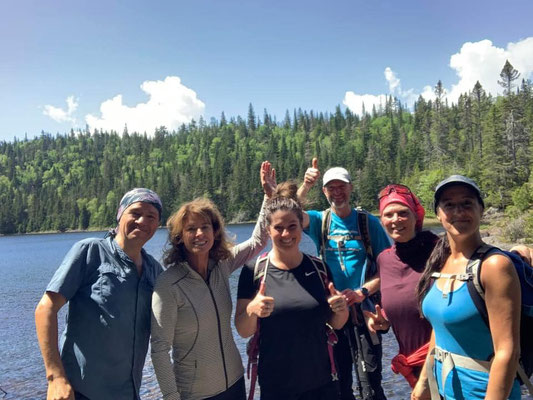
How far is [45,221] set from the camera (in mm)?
120125

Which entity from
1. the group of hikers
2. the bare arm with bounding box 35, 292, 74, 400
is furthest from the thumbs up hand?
the bare arm with bounding box 35, 292, 74, 400

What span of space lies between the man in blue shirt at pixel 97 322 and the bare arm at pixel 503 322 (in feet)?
8.53

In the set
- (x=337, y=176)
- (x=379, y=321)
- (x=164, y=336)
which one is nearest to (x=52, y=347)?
(x=164, y=336)

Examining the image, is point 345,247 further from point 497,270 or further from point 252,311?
point 497,270

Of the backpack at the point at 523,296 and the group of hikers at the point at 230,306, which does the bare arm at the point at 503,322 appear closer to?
the backpack at the point at 523,296

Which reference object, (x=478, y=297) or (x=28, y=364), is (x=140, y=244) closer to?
(x=478, y=297)

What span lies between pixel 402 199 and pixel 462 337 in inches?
54.6

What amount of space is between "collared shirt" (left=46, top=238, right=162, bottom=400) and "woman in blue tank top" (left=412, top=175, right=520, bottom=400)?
2326 mm

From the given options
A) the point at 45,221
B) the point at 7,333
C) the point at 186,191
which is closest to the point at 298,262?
the point at 7,333

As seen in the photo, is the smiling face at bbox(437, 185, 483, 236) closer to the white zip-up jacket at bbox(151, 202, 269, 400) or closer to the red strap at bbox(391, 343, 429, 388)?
the red strap at bbox(391, 343, 429, 388)

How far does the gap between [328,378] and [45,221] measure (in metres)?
137

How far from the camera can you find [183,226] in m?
3.31

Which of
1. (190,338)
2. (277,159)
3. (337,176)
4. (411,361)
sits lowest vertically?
(411,361)

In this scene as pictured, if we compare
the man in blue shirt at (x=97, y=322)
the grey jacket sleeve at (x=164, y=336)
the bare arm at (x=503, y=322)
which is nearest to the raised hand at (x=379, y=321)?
the bare arm at (x=503, y=322)
